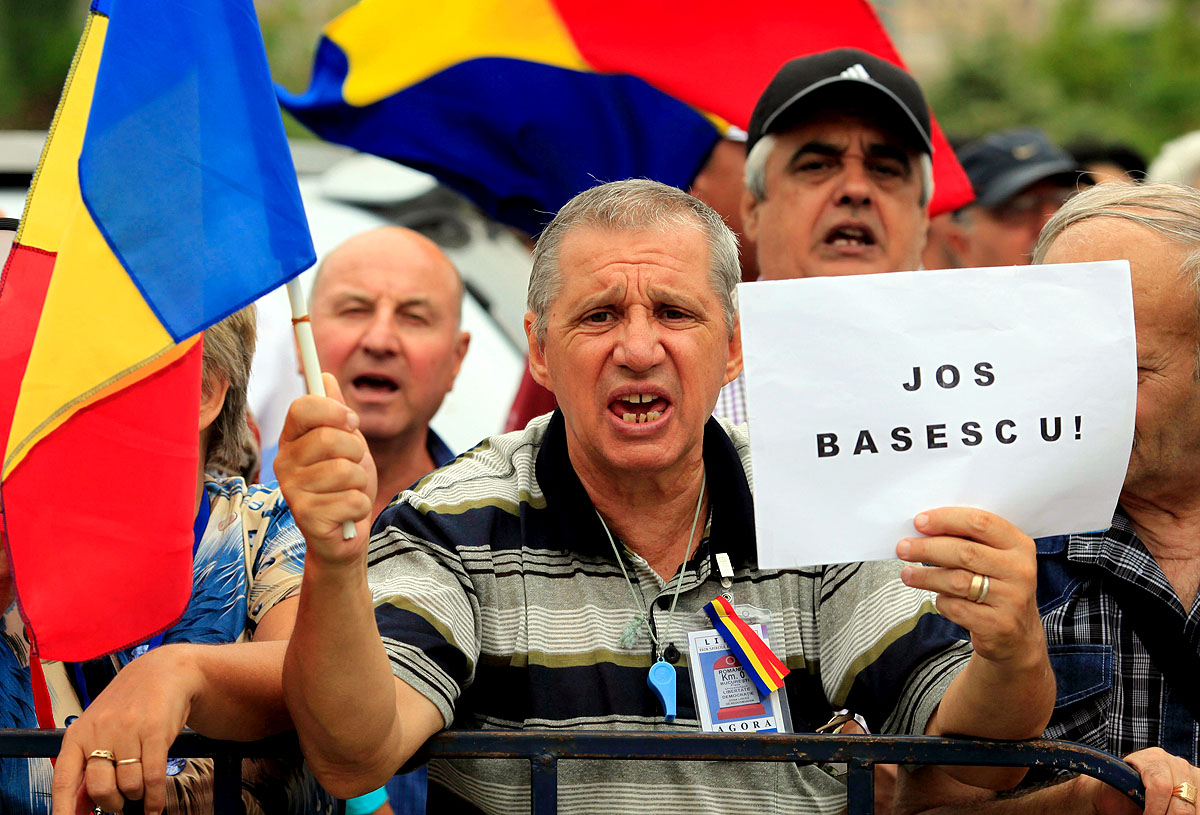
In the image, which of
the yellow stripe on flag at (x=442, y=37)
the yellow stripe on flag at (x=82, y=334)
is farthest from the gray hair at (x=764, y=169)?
the yellow stripe on flag at (x=82, y=334)

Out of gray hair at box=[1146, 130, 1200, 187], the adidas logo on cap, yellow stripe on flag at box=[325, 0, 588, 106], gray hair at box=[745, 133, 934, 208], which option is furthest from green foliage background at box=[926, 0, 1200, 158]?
the adidas logo on cap

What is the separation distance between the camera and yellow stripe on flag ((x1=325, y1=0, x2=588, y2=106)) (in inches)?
189

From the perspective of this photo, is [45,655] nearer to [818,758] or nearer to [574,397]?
[574,397]

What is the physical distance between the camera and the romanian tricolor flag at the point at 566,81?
4.77 meters

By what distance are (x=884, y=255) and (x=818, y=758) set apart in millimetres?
2168

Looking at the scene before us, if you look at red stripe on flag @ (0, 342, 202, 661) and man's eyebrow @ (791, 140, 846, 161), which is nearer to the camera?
red stripe on flag @ (0, 342, 202, 661)

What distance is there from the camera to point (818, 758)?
218 centimetres

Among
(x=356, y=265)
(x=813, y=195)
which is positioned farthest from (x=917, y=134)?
(x=356, y=265)

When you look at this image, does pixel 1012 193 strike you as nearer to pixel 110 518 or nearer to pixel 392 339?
pixel 392 339

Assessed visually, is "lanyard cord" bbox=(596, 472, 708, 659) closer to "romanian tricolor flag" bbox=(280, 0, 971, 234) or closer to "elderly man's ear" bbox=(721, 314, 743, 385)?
"elderly man's ear" bbox=(721, 314, 743, 385)

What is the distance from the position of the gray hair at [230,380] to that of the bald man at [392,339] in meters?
1.08

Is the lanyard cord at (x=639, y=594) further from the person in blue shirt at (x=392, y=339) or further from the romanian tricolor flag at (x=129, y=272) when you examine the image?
the person in blue shirt at (x=392, y=339)

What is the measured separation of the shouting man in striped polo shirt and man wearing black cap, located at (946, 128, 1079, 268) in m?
3.51

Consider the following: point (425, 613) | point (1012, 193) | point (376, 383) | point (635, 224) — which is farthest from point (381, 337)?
point (1012, 193)
